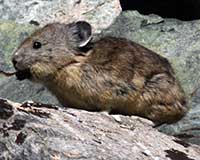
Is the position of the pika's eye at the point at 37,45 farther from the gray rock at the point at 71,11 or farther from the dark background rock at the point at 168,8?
the dark background rock at the point at 168,8

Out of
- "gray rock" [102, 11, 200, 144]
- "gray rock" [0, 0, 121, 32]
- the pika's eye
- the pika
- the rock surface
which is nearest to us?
the rock surface

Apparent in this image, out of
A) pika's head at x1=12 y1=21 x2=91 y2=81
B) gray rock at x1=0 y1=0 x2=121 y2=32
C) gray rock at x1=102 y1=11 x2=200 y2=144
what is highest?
pika's head at x1=12 y1=21 x2=91 y2=81

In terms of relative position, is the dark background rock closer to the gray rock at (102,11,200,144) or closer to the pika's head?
the gray rock at (102,11,200,144)

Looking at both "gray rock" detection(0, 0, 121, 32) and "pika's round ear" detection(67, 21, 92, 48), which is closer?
"pika's round ear" detection(67, 21, 92, 48)

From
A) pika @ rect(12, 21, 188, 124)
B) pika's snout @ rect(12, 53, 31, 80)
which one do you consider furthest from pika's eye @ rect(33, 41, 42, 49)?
pika's snout @ rect(12, 53, 31, 80)

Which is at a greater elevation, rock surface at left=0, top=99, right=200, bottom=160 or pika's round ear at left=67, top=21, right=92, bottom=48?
pika's round ear at left=67, top=21, right=92, bottom=48

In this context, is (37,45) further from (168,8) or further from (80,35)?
(168,8)
